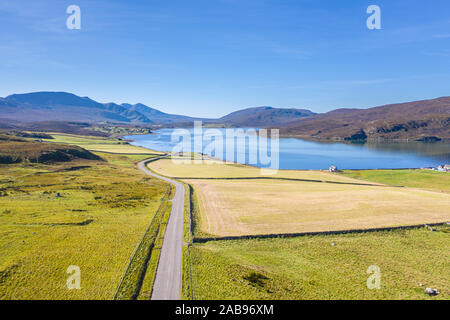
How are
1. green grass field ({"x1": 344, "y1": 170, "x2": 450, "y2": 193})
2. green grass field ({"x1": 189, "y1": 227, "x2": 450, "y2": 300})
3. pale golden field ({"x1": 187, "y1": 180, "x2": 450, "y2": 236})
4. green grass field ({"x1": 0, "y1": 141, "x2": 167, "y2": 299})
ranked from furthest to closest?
green grass field ({"x1": 344, "y1": 170, "x2": 450, "y2": 193}), pale golden field ({"x1": 187, "y1": 180, "x2": 450, "y2": 236}), green grass field ({"x1": 0, "y1": 141, "x2": 167, "y2": 299}), green grass field ({"x1": 189, "y1": 227, "x2": 450, "y2": 300})

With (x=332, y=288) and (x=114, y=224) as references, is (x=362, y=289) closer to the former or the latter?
(x=332, y=288)

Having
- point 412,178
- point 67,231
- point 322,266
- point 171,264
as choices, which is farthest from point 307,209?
point 412,178

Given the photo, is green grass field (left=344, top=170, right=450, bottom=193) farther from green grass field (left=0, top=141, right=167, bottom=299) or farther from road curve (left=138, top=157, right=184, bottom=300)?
road curve (left=138, top=157, right=184, bottom=300)

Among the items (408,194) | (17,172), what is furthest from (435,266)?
(17,172)

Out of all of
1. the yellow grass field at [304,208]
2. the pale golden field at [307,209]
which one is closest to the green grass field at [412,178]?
the pale golden field at [307,209]

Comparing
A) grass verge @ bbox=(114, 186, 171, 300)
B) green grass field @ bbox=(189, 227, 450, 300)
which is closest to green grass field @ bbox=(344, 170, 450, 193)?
green grass field @ bbox=(189, 227, 450, 300)

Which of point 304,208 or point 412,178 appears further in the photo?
point 412,178

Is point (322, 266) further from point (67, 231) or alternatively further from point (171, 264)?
point (67, 231)
